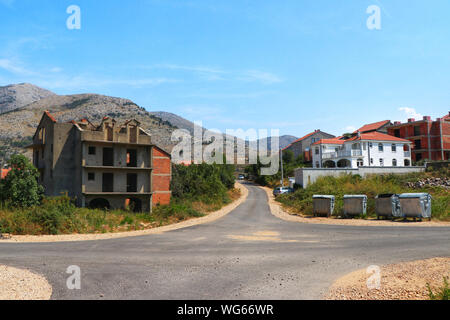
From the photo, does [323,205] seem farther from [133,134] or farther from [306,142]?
[306,142]

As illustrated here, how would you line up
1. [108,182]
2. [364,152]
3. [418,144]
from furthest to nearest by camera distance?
[418,144] → [364,152] → [108,182]

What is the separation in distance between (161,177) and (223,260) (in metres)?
26.4

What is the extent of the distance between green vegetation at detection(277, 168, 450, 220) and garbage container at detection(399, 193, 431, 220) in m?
1.04

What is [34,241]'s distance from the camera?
1644 cm

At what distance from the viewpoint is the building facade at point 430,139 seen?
55594 mm

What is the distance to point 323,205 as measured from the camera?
25.7m

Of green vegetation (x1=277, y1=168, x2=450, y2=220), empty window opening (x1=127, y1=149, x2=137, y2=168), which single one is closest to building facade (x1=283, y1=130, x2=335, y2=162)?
green vegetation (x1=277, y1=168, x2=450, y2=220)

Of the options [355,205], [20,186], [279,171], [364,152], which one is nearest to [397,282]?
[355,205]

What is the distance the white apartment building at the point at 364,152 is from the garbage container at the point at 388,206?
1052 inches

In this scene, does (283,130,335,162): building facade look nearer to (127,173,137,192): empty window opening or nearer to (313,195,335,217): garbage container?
(313,195,335,217): garbage container

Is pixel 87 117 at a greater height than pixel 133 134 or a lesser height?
greater

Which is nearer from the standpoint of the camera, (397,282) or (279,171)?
(397,282)
